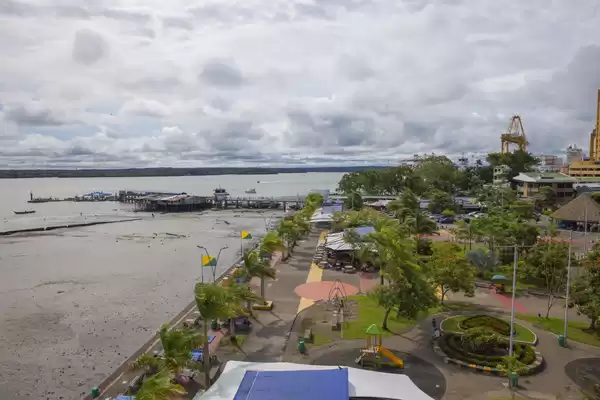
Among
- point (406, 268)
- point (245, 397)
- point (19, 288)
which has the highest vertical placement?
point (406, 268)

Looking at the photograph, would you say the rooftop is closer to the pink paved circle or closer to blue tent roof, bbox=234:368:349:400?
the pink paved circle

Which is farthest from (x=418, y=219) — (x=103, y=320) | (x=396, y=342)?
(x=103, y=320)

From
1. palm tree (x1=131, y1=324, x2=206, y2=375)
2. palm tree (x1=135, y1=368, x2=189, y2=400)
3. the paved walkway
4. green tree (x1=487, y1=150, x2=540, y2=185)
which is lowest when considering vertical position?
the paved walkway

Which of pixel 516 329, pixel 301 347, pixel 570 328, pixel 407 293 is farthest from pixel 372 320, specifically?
pixel 570 328

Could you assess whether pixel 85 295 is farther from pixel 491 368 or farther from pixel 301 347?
pixel 491 368

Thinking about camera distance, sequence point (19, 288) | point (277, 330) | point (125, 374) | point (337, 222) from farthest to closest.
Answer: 1. point (337, 222)
2. point (19, 288)
3. point (277, 330)
4. point (125, 374)

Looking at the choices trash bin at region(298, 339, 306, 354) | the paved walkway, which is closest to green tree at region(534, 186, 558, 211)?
the paved walkway

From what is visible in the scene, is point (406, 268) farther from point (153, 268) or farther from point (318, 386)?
point (153, 268)
